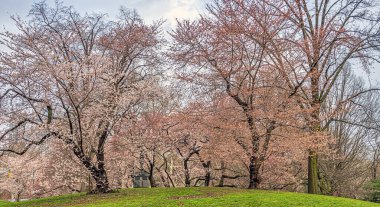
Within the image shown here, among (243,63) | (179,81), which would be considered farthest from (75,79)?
(243,63)

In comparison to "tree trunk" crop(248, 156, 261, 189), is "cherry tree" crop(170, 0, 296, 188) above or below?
A: above

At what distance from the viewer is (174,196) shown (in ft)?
47.7

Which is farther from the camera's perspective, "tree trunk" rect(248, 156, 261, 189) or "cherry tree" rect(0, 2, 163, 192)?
"tree trunk" rect(248, 156, 261, 189)

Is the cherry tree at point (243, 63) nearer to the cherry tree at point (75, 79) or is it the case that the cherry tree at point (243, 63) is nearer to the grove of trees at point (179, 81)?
the grove of trees at point (179, 81)

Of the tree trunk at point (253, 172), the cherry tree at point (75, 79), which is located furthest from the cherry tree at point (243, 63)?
the cherry tree at point (75, 79)

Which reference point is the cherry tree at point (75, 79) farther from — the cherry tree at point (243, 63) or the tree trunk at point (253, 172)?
the tree trunk at point (253, 172)

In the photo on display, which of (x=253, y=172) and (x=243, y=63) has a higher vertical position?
(x=243, y=63)

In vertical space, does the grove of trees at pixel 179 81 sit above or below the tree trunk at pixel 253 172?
above

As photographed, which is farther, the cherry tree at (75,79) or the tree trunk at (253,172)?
the tree trunk at (253,172)

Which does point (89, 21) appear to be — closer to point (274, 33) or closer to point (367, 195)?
point (274, 33)

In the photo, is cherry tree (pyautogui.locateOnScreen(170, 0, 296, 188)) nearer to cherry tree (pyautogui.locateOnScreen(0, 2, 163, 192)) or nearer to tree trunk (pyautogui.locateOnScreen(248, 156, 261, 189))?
tree trunk (pyautogui.locateOnScreen(248, 156, 261, 189))

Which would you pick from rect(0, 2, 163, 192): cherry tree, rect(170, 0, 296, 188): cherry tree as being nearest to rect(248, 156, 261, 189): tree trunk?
rect(170, 0, 296, 188): cherry tree

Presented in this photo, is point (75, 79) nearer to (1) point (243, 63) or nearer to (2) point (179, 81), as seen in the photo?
(2) point (179, 81)

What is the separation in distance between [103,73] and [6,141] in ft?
17.4
